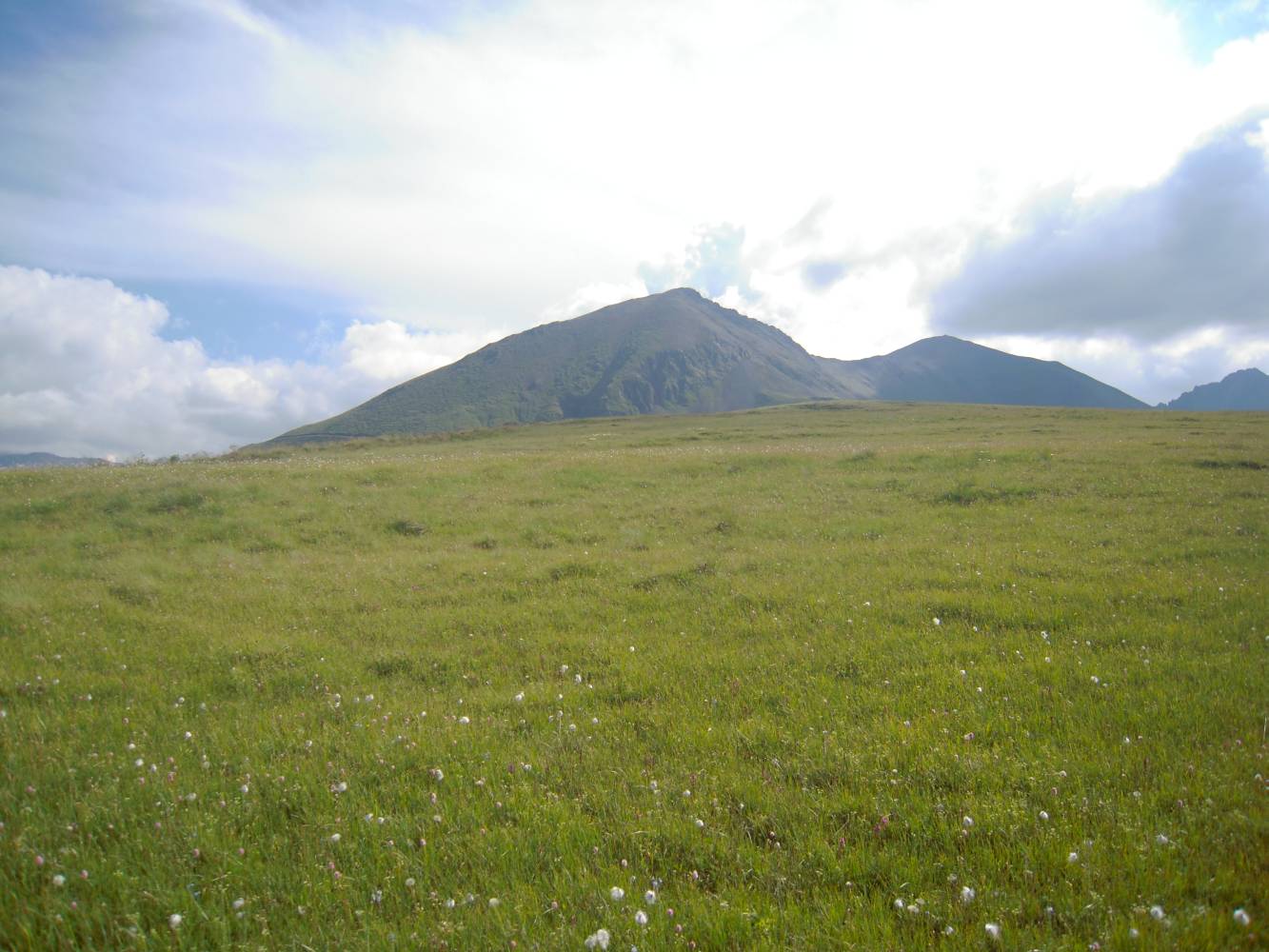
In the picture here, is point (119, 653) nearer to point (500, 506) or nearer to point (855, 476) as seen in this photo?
point (500, 506)

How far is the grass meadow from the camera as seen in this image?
14.4ft

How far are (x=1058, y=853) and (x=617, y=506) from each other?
60.6 ft

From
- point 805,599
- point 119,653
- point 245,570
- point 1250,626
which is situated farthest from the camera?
point 245,570

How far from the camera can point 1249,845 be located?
15.0 feet

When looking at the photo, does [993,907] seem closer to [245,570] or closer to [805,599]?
[805,599]

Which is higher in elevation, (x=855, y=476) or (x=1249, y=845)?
(x=855, y=476)

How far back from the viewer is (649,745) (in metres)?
6.73

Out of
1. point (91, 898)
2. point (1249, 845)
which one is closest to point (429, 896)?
point (91, 898)

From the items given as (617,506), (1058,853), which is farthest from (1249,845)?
(617,506)

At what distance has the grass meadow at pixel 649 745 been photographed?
4.39 meters

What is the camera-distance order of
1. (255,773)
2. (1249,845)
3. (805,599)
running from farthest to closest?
(805,599) → (255,773) → (1249,845)

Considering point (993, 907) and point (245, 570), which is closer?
point (993, 907)

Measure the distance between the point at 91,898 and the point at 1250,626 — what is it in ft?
44.9

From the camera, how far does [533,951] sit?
4039mm
